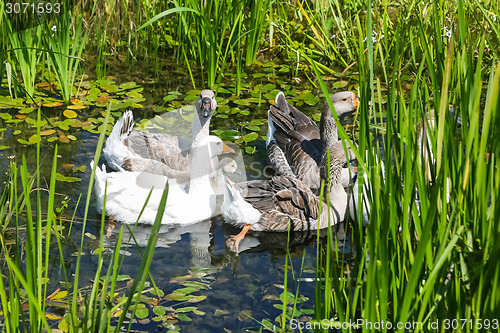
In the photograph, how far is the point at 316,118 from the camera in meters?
6.30

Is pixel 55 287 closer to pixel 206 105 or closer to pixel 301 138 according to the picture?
pixel 206 105

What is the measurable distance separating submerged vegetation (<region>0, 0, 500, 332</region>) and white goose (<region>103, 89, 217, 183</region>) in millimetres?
461

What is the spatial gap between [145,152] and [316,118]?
1.91 meters

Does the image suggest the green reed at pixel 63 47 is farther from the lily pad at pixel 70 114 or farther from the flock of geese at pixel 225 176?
the flock of geese at pixel 225 176

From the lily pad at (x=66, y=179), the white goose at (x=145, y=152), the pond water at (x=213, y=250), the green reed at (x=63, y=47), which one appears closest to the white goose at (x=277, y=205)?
the pond water at (x=213, y=250)

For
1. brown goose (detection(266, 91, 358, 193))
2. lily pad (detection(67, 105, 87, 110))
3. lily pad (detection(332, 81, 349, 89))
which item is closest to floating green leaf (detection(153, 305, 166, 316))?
brown goose (detection(266, 91, 358, 193))

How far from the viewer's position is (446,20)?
23.3ft

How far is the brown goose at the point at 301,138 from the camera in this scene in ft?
18.1

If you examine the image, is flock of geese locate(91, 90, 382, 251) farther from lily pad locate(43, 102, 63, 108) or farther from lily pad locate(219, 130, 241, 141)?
lily pad locate(43, 102, 63, 108)

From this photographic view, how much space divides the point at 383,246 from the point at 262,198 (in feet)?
8.91

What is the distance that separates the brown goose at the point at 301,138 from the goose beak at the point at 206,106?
1.00 meters

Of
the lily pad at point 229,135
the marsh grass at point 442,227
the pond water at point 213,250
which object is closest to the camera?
the marsh grass at point 442,227

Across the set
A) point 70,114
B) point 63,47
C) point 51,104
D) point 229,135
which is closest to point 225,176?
point 229,135

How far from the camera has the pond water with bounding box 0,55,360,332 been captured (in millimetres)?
3832
